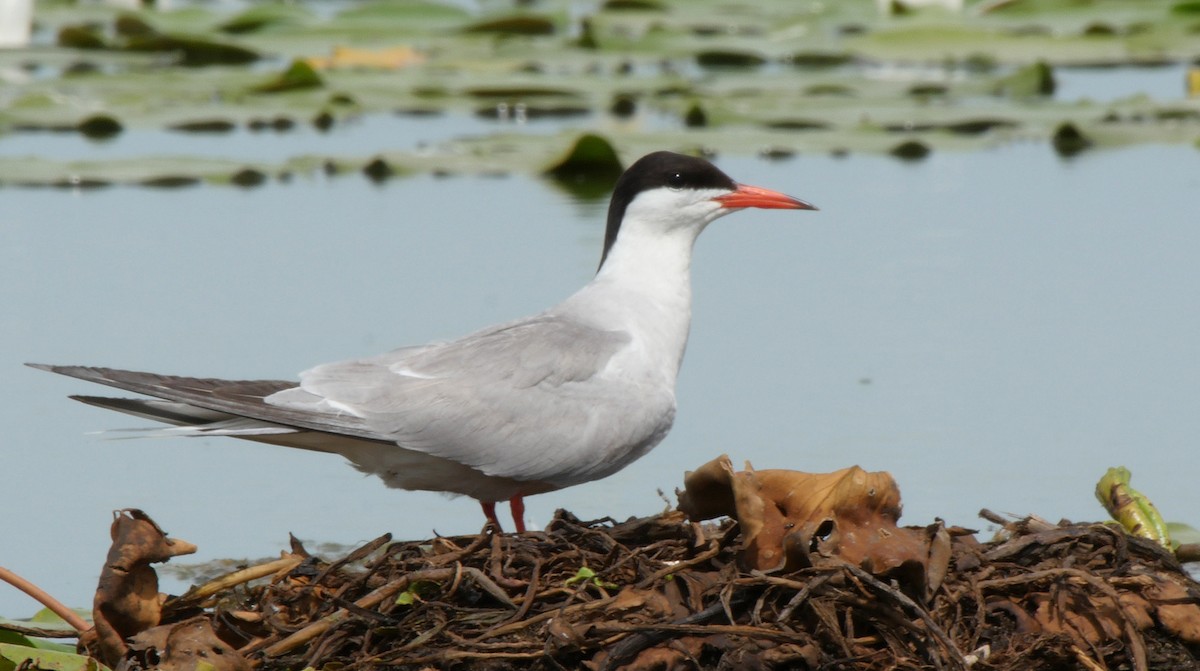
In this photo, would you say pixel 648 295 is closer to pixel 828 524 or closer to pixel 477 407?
pixel 477 407

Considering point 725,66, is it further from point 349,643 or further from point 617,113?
point 349,643

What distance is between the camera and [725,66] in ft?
39.5

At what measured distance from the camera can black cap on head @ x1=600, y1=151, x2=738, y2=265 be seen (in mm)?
5102

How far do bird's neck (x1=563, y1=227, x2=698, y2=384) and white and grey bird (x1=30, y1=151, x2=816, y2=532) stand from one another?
0.04 ft

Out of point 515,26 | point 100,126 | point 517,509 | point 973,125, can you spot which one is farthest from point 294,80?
point 517,509

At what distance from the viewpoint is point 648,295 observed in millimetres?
4977

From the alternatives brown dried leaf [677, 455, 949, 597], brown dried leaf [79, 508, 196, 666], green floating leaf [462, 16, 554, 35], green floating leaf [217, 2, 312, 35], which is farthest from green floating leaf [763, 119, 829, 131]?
brown dried leaf [79, 508, 196, 666]

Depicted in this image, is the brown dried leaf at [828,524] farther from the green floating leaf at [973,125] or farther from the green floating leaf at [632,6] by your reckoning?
the green floating leaf at [632,6]

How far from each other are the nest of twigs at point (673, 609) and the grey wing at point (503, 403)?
0.65m

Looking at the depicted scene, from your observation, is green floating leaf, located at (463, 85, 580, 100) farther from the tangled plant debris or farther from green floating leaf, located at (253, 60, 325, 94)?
the tangled plant debris

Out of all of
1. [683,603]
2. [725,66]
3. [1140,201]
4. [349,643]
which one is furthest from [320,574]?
[725,66]

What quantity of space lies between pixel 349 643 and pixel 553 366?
1.19 metres

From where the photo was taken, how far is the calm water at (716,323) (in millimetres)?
4859

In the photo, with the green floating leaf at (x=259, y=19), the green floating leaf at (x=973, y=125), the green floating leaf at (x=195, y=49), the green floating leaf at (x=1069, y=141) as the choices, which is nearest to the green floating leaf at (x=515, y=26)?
the green floating leaf at (x=259, y=19)
